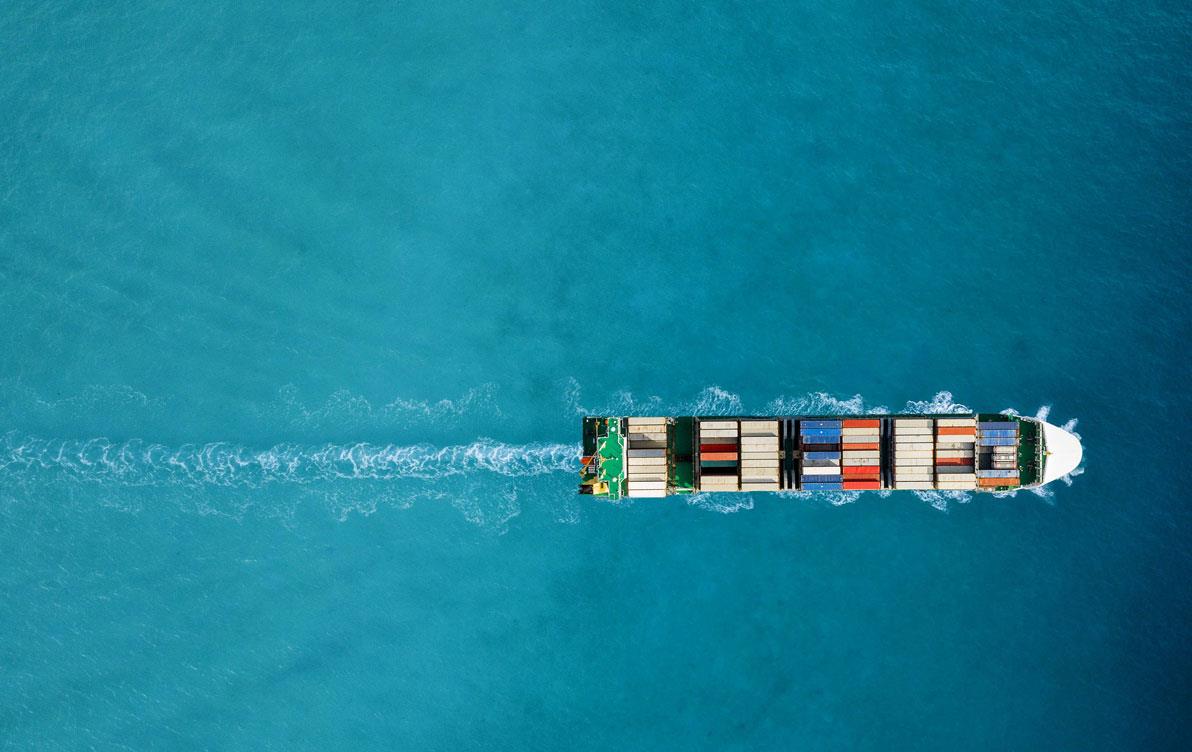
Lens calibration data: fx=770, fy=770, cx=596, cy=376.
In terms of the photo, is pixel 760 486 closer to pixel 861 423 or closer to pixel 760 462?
pixel 760 462

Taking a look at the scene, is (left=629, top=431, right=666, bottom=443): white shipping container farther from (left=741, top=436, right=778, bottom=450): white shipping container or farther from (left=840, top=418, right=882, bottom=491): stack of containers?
(left=840, top=418, right=882, bottom=491): stack of containers

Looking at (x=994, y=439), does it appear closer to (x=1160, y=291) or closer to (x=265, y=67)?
(x=1160, y=291)

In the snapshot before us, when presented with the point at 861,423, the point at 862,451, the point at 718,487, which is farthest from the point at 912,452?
the point at 718,487

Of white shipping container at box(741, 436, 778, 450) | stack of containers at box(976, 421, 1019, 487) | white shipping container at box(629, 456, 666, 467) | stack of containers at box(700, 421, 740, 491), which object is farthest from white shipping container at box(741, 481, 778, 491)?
stack of containers at box(976, 421, 1019, 487)

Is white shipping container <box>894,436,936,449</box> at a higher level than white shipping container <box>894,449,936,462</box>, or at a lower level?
higher

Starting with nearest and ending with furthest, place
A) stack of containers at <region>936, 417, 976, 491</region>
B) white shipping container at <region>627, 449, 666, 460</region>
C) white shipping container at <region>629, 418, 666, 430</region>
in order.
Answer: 1. stack of containers at <region>936, 417, 976, 491</region>
2. white shipping container at <region>627, 449, 666, 460</region>
3. white shipping container at <region>629, 418, 666, 430</region>

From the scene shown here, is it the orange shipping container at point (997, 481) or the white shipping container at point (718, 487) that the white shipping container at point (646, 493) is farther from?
the orange shipping container at point (997, 481)
